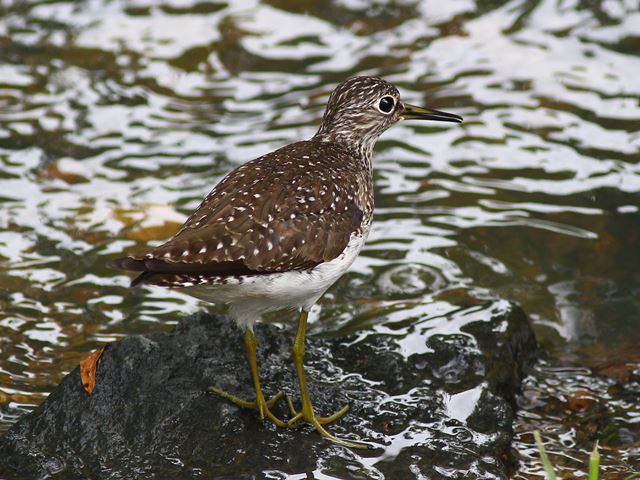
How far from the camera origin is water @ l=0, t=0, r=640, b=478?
814 centimetres

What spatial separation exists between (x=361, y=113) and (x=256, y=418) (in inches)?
96.4

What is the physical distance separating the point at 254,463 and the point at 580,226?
4.88 metres

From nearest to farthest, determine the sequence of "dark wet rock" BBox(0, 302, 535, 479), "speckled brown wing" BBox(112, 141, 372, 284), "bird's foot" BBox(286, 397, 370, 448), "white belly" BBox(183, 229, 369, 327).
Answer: "speckled brown wing" BBox(112, 141, 372, 284), "white belly" BBox(183, 229, 369, 327), "dark wet rock" BBox(0, 302, 535, 479), "bird's foot" BBox(286, 397, 370, 448)

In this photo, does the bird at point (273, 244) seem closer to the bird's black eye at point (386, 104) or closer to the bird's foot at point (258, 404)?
the bird's foot at point (258, 404)

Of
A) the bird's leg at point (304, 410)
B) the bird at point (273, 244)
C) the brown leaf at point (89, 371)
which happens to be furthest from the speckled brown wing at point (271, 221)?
the brown leaf at point (89, 371)

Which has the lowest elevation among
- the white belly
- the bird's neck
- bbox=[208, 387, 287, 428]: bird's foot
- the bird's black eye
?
bbox=[208, 387, 287, 428]: bird's foot

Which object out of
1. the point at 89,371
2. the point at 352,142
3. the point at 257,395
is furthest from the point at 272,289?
the point at 352,142

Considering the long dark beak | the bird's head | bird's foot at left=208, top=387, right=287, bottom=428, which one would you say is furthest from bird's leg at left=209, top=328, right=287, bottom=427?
the long dark beak

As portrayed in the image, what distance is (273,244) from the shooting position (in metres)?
5.93

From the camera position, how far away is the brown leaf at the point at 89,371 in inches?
245

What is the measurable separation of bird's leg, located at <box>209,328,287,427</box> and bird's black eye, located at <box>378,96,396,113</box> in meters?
2.13

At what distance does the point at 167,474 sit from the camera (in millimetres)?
5781

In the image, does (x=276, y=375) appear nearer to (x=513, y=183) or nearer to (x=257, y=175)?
(x=257, y=175)

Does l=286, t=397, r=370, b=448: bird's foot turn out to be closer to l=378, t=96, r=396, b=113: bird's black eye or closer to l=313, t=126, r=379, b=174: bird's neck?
l=313, t=126, r=379, b=174: bird's neck
